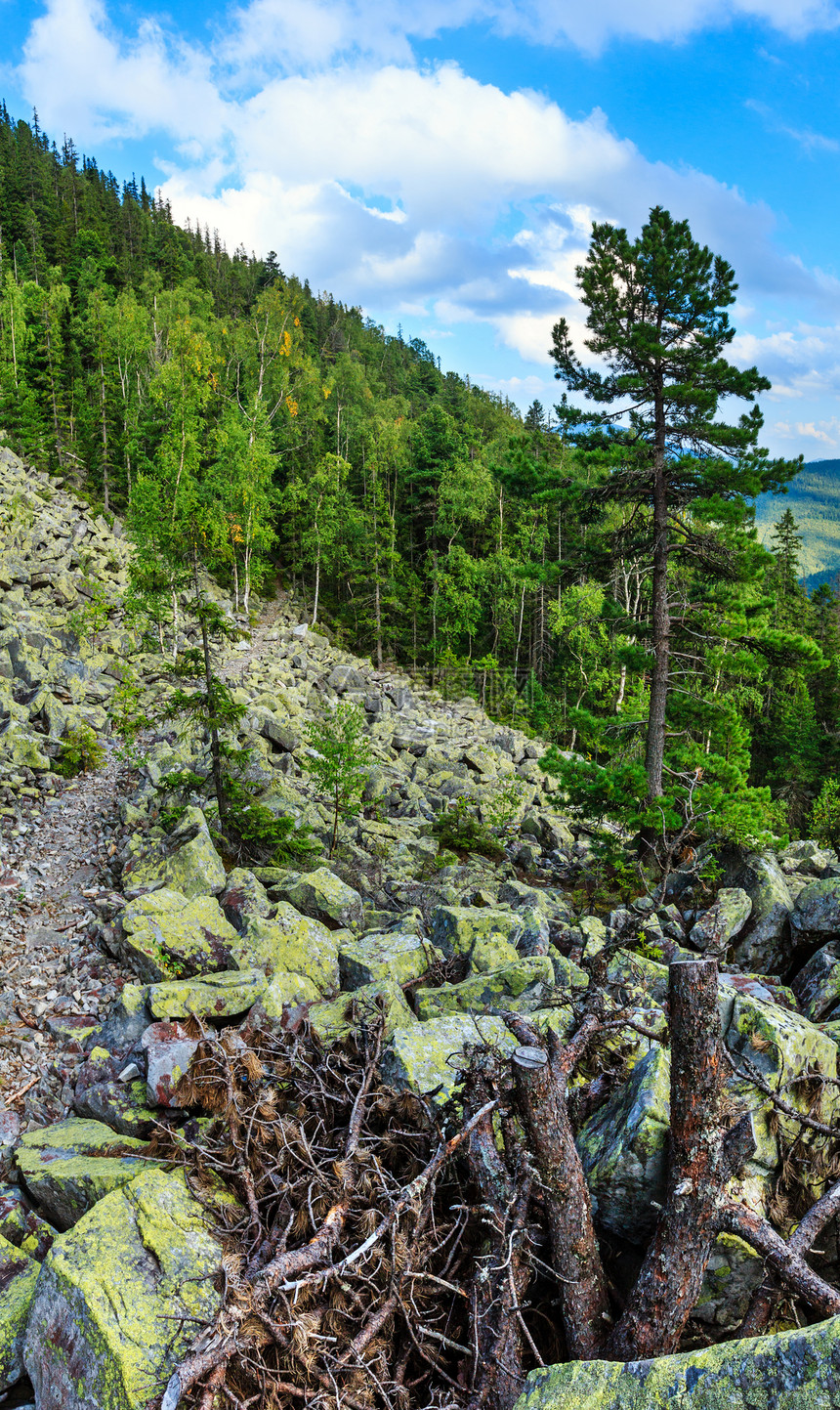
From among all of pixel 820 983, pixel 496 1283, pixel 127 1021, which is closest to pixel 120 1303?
pixel 496 1283

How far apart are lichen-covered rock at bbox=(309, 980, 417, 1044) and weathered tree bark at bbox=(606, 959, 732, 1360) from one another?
8.67 feet

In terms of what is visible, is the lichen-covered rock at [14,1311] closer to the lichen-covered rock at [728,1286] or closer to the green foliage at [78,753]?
the lichen-covered rock at [728,1286]

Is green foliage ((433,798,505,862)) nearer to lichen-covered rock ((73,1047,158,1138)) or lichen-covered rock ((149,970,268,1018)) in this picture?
lichen-covered rock ((149,970,268,1018))

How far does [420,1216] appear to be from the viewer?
139 inches

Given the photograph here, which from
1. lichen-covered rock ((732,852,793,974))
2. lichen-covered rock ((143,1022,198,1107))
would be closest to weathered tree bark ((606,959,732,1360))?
lichen-covered rock ((143,1022,198,1107))

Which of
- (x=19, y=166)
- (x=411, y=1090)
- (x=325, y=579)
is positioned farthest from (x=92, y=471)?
(x=19, y=166)

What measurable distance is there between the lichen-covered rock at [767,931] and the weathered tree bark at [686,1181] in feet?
21.6

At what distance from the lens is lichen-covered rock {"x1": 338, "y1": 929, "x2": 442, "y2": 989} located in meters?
7.00

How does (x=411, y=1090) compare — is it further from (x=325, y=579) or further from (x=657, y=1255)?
(x=325, y=579)

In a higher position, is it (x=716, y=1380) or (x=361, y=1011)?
(x=716, y=1380)

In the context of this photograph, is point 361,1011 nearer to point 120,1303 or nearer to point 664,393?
point 120,1303

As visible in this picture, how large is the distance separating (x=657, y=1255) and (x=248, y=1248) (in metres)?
2.20

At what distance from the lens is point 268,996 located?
237 inches

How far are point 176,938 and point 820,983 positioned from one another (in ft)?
22.1
